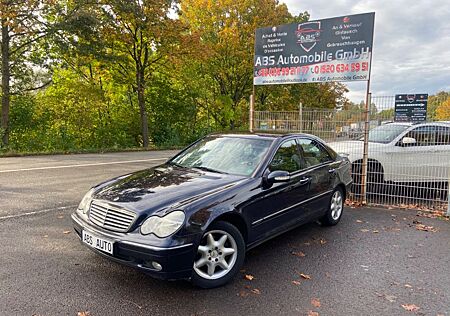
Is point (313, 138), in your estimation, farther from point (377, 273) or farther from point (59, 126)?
point (59, 126)

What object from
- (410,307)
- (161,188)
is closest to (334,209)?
(410,307)

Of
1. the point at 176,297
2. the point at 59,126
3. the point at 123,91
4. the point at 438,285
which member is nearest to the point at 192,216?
the point at 176,297

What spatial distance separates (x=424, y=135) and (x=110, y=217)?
6.30 meters

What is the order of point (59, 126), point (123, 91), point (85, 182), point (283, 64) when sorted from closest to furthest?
1. point (283, 64)
2. point (85, 182)
3. point (59, 126)
4. point (123, 91)

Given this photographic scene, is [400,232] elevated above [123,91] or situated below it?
below

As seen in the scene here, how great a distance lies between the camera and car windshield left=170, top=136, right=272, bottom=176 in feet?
13.3

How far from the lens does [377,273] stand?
3727 millimetres

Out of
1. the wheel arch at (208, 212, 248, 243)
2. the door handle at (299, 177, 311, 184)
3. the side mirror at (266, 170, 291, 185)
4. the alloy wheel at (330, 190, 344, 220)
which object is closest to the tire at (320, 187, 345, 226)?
the alloy wheel at (330, 190, 344, 220)

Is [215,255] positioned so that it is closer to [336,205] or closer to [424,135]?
[336,205]

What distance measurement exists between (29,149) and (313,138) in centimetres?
1546

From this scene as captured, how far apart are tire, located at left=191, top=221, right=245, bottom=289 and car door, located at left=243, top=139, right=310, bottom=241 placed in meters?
0.31

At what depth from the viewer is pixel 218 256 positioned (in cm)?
330

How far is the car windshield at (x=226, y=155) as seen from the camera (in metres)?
4.05

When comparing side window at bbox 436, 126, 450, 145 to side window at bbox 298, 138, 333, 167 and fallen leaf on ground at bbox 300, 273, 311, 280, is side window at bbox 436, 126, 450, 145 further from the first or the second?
fallen leaf on ground at bbox 300, 273, 311, 280
